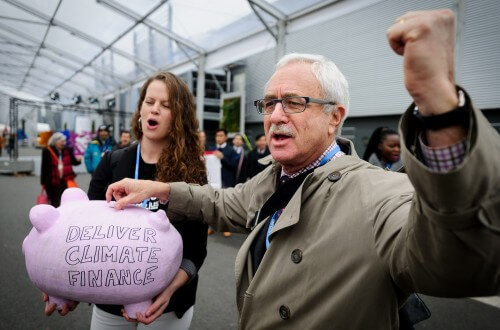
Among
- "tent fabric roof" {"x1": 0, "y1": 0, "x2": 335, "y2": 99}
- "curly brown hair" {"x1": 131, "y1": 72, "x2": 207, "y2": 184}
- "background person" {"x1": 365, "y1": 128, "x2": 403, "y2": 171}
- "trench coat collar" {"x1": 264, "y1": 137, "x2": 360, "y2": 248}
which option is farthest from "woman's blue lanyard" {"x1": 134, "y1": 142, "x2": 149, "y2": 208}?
"tent fabric roof" {"x1": 0, "y1": 0, "x2": 335, "y2": 99}

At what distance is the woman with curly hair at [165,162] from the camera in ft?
4.79

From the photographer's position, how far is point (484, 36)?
514 cm

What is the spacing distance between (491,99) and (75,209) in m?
6.43

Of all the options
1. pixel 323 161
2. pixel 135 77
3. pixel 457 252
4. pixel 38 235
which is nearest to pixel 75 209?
pixel 38 235

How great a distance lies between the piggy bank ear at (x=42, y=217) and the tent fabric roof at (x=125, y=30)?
7.23 m

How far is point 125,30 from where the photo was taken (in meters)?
10.8

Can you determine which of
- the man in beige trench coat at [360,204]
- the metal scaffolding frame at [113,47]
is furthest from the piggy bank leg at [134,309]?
the metal scaffolding frame at [113,47]

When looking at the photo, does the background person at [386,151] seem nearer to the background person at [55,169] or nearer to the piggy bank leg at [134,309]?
the piggy bank leg at [134,309]

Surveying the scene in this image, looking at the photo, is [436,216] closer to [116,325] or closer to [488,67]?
[116,325]

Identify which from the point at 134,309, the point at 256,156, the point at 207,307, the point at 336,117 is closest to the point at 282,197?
the point at 336,117

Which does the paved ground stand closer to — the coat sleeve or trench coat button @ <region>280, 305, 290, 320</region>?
trench coat button @ <region>280, 305, 290, 320</region>

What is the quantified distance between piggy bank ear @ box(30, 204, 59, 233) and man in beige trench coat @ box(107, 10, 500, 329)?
23 centimetres

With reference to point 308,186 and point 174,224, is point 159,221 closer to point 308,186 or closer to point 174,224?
point 174,224

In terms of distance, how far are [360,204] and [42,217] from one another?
3.50 ft
